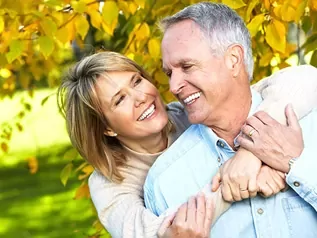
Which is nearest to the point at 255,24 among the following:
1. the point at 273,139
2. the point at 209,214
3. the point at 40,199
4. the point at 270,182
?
the point at 273,139

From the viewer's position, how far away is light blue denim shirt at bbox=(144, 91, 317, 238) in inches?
106

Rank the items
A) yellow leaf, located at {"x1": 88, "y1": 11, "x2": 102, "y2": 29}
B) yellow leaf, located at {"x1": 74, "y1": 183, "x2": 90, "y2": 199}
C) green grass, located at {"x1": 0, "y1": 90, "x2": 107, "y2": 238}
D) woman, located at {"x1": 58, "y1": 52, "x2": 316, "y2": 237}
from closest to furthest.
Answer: woman, located at {"x1": 58, "y1": 52, "x2": 316, "y2": 237} → yellow leaf, located at {"x1": 88, "y1": 11, "x2": 102, "y2": 29} → yellow leaf, located at {"x1": 74, "y1": 183, "x2": 90, "y2": 199} → green grass, located at {"x1": 0, "y1": 90, "x2": 107, "y2": 238}

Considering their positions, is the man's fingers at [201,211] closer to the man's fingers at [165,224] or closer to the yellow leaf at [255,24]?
the man's fingers at [165,224]

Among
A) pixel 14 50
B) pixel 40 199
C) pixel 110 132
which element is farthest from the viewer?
pixel 40 199

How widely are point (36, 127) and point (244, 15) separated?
11.5 meters

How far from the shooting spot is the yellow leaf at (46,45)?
352 centimetres

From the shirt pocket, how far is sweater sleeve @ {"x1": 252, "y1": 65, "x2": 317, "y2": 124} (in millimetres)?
278

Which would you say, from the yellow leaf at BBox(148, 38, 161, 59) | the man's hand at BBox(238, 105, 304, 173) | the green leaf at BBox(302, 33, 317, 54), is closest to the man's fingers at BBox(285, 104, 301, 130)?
the man's hand at BBox(238, 105, 304, 173)

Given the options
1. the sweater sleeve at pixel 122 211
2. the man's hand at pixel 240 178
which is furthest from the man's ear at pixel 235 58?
the sweater sleeve at pixel 122 211

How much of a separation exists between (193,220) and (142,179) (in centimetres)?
49

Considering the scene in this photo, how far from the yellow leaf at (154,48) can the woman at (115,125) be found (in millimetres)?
665

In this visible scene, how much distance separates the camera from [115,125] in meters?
3.10

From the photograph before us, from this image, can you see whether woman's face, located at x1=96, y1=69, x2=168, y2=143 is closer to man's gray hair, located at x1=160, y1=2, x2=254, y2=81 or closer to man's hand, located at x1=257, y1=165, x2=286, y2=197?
man's gray hair, located at x1=160, y1=2, x2=254, y2=81

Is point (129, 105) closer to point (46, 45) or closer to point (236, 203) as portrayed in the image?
point (236, 203)
